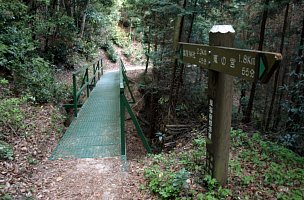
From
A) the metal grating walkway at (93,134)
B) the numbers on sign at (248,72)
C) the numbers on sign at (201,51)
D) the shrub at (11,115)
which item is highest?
the numbers on sign at (201,51)

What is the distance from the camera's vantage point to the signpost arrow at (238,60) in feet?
8.42

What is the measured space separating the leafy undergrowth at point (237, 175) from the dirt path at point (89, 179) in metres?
0.25

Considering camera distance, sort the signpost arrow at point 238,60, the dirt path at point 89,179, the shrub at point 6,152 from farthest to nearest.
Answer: the shrub at point 6,152 < the dirt path at point 89,179 < the signpost arrow at point 238,60

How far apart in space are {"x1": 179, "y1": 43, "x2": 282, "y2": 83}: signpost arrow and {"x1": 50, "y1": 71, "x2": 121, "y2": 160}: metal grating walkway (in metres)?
2.68

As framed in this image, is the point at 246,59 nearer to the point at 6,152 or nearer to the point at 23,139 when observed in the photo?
the point at 6,152

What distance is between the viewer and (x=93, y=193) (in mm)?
4094

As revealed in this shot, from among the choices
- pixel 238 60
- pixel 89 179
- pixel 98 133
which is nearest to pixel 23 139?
pixel 98 133

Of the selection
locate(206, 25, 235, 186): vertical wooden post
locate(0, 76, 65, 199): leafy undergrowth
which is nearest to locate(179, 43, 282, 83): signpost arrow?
locate(206, 25, 235, 186): vertical wooden post

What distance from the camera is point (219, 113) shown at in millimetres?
3779

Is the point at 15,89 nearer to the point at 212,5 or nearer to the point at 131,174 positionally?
the point at 131,174

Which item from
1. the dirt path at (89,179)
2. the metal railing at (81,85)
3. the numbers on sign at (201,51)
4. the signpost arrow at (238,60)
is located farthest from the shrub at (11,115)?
the numbers on sign at (201,51)

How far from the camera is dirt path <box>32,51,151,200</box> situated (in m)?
4.07

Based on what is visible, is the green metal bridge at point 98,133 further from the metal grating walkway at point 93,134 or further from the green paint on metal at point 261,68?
the green paint on metal at point 261,68

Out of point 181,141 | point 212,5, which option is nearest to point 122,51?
point 212,5
